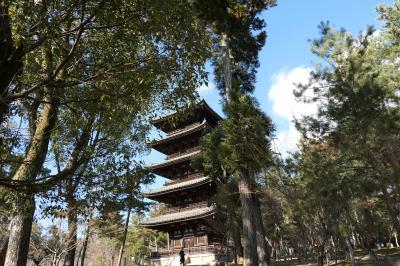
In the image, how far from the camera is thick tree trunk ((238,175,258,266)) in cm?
1166

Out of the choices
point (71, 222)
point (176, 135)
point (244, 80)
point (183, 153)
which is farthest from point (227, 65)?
point (183, 153)

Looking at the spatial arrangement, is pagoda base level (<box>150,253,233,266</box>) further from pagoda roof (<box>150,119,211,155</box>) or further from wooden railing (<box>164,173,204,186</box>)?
pagoda roof (<box>150,119,211,155</box>)

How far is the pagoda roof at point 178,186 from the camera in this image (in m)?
24.7

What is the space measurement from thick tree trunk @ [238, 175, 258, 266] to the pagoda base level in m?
11.4

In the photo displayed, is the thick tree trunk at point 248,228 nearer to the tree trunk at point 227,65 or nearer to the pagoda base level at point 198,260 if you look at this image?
the tree trunk at point 227,65

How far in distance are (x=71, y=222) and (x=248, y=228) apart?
653 cm

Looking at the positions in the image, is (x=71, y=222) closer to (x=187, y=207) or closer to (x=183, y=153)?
(x=187, y=207)

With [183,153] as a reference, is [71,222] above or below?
below

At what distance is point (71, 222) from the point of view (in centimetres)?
1314

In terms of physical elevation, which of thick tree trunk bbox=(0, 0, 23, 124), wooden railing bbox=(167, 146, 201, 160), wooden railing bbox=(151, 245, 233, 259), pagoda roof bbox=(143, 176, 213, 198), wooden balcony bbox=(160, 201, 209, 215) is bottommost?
wooden railing bbox=(151, 245, 233, 259)

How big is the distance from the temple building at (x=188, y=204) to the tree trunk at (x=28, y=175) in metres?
15.1

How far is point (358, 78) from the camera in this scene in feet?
45.5

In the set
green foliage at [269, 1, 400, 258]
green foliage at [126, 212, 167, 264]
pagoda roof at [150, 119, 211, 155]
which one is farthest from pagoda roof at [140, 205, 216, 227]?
green foliage at [126, 212, 167, 264]

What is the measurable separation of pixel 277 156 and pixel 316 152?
1.96m
